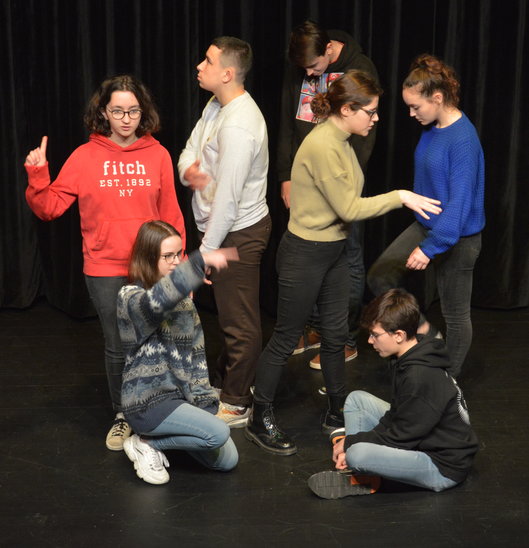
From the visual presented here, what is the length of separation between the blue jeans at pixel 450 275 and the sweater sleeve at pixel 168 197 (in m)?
0.85

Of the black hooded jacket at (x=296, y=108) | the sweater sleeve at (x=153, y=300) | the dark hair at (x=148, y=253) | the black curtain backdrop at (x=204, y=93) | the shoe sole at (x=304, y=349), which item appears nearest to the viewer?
the sweater sleeve at (x=153, y=300)

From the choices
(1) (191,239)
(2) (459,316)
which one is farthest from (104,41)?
(2) (459,316)

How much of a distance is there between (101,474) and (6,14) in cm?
257

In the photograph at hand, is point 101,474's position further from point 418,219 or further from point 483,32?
point 483,32

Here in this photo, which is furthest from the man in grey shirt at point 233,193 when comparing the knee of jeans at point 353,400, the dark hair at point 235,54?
the knee of jeans at point 353,400

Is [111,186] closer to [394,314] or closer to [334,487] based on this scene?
[394,314]

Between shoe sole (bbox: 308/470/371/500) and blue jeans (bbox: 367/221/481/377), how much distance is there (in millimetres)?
875

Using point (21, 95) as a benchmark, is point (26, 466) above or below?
below

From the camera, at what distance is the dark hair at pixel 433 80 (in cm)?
346

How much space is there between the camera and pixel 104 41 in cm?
468

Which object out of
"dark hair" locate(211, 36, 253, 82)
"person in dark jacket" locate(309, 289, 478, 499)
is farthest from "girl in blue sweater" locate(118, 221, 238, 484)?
"dark hair" locate(211, 36, 253, 82)

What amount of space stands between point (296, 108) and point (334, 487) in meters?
1.91

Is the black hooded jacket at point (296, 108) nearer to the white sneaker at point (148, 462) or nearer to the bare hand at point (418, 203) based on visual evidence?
the bare hand at point (418, 203)

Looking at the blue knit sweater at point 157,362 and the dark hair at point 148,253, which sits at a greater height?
the dark hair at point 148,253
